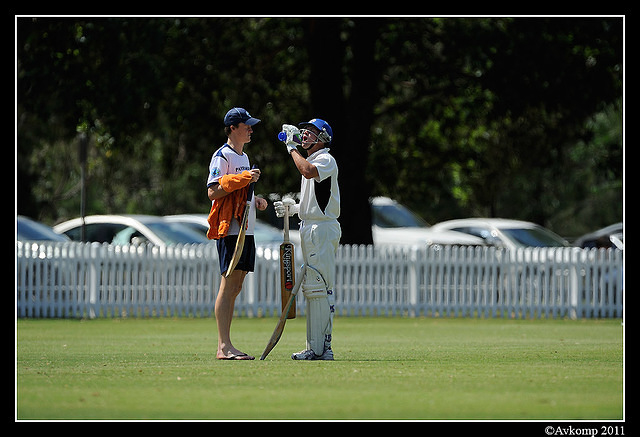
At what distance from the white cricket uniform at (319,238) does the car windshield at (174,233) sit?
13.3m

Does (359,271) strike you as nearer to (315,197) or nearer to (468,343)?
(468,343)

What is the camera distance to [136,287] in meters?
20.0

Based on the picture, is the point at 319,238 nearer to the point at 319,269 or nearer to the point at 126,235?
the point at 319,269

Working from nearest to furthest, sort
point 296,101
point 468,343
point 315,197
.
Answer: point 315,197, point 468,343, point 296,101

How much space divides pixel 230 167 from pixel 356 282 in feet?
33.0

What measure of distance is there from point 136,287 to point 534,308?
639cm

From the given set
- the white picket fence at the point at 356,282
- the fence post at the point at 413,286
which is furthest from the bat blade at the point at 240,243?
the fence post at the point at 413,286

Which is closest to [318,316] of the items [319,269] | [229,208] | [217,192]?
[319,269]

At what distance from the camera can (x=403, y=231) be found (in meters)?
29.2

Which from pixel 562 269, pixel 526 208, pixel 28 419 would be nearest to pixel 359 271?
pixel 562 269

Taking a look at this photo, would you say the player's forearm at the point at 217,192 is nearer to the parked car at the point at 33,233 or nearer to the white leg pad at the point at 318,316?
the white leg pad at the point at 318,316

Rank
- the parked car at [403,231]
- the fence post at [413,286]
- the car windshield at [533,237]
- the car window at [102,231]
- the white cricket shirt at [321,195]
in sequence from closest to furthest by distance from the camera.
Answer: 1. the white cricket shirt at [321,195]
2. the fence post at [413,286]
3. the car window at [102,231]
4. the parked car at [403,231]
5. the car windshield at [533,237]

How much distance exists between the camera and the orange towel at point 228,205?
10.3m

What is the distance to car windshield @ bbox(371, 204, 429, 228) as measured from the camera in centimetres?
3016
